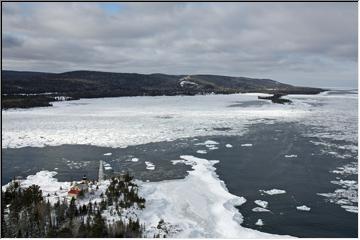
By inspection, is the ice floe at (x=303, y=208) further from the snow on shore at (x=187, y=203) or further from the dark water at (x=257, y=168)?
the snow on shore at (x=187, y=203)

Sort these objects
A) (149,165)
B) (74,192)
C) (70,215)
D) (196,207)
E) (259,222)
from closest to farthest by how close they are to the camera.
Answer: (70,215) → (259,222) → (196,207) → (74,192) → (149,165)

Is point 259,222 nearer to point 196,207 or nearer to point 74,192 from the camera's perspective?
point 196,207

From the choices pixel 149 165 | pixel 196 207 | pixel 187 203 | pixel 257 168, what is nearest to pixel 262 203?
pixel 196 207

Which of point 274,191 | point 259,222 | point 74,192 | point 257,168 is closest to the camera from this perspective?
point 259,222

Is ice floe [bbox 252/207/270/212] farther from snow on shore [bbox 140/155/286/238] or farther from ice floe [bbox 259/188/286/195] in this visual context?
ice floe [bbox 259/188/286/195]

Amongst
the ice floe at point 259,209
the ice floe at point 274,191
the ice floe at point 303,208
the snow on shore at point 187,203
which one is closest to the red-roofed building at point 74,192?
the snow on shore at point 187,203

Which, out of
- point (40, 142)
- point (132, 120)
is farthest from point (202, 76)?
point (40, 142)

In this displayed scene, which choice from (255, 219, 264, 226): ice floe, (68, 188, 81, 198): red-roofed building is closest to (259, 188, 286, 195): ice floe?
(255, 219, 264, 226): ice floe
